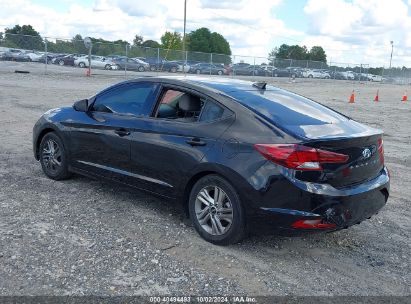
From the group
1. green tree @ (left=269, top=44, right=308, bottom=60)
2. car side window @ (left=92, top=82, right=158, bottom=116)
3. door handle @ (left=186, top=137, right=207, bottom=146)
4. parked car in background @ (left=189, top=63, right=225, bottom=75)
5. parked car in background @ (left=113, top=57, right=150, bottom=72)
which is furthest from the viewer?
green tree @ (left=269, top=44, right=308, bottom=60)

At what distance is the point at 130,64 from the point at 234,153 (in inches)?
1411

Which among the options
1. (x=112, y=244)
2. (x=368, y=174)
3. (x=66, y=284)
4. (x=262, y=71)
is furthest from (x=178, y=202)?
(x=262, y=71)

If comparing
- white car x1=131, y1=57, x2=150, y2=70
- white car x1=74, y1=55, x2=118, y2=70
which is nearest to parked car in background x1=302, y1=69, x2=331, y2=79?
white car x1=131, y1=57, x2=150, y2=70

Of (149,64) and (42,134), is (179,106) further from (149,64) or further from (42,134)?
(149,64)

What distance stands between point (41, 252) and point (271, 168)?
7.08 feet

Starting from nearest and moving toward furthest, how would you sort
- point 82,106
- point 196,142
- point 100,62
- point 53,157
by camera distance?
1. point 196,142
2. point 82,106
3. point 53,157
4. point 100,62

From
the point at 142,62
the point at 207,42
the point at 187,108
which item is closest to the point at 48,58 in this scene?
the point at 142,62

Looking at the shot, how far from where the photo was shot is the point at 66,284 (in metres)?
3.80

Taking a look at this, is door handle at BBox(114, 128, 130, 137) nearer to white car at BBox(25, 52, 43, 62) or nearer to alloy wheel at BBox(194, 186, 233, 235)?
alloy wheel at BBox(194, 186, 233, 235)

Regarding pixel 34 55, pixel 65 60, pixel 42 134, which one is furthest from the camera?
pixel 65 60

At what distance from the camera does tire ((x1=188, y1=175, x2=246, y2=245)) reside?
448cm

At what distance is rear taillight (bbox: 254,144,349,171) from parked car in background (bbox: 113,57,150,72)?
35.2m

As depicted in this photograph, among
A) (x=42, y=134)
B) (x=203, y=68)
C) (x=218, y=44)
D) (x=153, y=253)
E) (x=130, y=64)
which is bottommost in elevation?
(x=153, y=253)

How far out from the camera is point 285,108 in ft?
16.2
